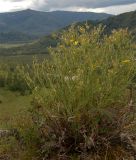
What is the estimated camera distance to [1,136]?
6.77 metres

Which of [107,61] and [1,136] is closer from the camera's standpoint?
[107,61]

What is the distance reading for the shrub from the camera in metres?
5.71

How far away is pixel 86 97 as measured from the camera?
5.76 metres

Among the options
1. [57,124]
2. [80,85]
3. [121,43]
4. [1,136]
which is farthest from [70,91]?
[1,136]

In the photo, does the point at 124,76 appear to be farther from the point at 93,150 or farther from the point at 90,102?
the point at 93,150

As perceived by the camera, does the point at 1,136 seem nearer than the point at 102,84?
No

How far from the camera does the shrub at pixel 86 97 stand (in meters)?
5.71

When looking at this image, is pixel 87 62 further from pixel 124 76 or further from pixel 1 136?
pixel 1 136

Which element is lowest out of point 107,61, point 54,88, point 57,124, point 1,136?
point 1,136

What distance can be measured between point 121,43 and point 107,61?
35 cm

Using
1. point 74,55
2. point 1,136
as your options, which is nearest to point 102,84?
point 74,55

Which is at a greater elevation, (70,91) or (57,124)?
(70,91)

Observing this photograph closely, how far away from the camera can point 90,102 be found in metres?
5.80

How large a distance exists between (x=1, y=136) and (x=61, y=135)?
4.60 ft
